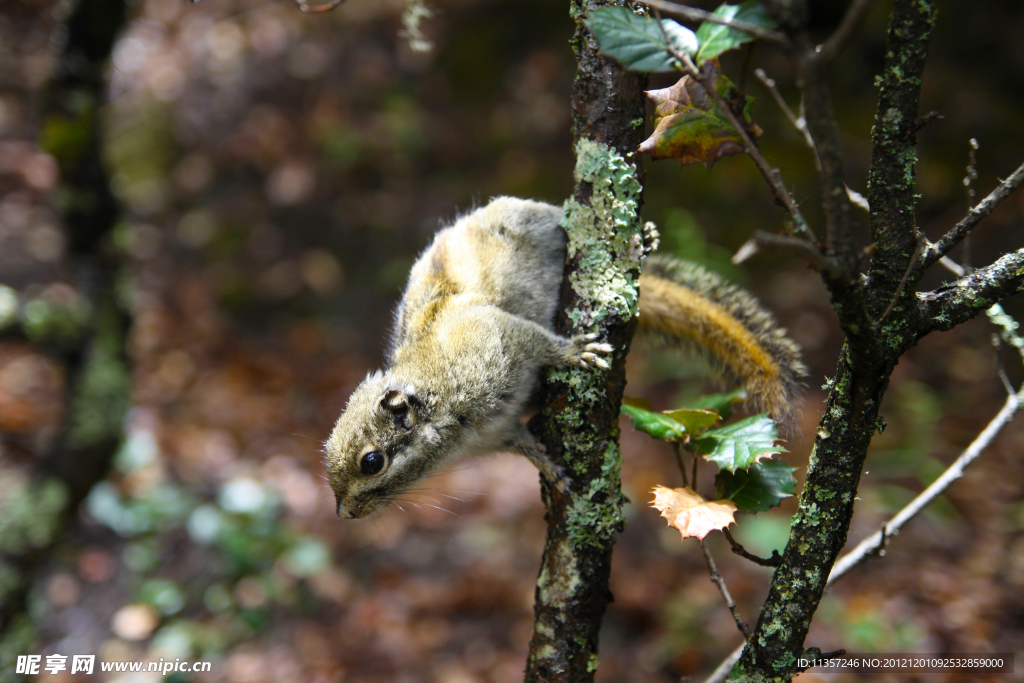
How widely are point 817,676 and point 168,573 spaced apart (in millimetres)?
4526

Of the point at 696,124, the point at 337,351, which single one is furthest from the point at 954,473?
the point at 337,351

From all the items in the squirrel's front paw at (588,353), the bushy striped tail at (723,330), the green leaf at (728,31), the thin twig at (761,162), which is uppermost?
the green leaf at (728,31)

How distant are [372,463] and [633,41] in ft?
5.41

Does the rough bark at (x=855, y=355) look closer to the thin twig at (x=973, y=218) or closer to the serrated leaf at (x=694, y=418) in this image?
the thin twig at (x=973, y=218)

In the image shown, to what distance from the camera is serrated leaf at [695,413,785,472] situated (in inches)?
61.7

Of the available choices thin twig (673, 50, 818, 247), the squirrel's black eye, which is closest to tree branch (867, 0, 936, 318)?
thin twig (673, 50, 818, 247)

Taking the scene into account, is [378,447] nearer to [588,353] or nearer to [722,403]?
[588,353]

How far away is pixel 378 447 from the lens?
228 centimetres

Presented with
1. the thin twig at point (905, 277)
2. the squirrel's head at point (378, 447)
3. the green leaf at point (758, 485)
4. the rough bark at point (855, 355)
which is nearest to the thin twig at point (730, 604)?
the rough bark at point (855, 355)

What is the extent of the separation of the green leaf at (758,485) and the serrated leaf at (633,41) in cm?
108

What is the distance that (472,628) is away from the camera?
431cm

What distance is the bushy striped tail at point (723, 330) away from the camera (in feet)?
6.95

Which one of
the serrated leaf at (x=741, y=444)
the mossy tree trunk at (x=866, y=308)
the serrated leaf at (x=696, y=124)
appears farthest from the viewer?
the serrated leaf at (x=741, y=444)

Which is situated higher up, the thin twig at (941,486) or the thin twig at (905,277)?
the thin twig at (905,277)
